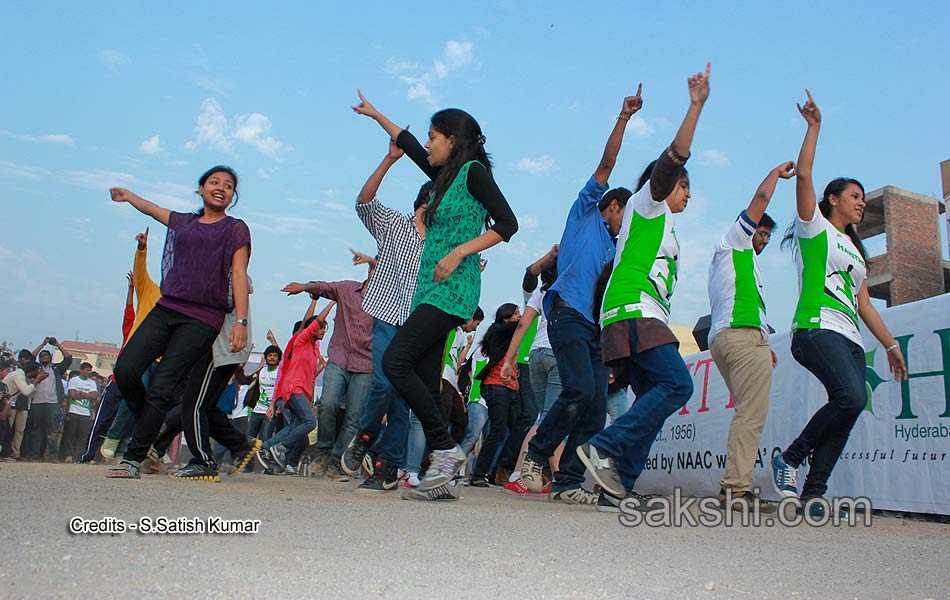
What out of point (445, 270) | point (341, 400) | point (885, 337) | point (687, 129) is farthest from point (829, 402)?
point (341, 400)

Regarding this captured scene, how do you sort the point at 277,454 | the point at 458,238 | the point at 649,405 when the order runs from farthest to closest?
the point at 277,454 → the point at 458,238 → the point at 649,405

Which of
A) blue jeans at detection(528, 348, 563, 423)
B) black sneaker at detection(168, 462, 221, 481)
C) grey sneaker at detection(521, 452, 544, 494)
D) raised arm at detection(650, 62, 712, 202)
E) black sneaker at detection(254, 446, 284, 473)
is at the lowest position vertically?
black sneaker at detection(254, 446, 284, 473)

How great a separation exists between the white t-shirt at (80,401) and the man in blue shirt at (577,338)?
1206 centimetres

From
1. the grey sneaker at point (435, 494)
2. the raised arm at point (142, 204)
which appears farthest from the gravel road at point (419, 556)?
the raised arm at point (142, 204)

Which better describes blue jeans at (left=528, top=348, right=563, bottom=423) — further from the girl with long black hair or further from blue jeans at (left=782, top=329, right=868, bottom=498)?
blue jeans at (left=782, top=329, right=868, bottom=498)

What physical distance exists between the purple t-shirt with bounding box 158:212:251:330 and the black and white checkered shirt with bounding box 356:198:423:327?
92cm

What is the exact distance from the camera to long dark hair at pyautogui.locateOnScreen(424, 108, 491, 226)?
4570 millimetres

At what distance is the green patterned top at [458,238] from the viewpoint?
4.38 metres

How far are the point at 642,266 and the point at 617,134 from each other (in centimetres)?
78

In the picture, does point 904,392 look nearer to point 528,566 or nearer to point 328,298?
point 528,566

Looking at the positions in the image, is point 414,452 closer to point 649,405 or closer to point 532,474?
point 532,474

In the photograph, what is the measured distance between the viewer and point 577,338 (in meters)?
4.93

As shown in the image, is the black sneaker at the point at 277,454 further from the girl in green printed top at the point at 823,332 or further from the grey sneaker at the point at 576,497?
the girl in green printed top at the point at 823,332

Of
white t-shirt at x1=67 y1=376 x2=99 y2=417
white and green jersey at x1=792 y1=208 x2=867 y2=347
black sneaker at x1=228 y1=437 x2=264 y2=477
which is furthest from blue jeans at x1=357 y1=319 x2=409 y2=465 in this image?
white t-shirt at x1=67 y1=376 x2=99 y2=417
